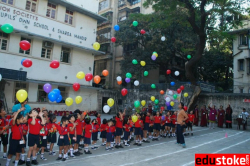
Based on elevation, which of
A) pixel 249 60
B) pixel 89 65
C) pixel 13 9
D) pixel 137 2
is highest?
pixel 137 2

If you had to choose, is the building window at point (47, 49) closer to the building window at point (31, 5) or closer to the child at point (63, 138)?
the building window at point (31, 5)

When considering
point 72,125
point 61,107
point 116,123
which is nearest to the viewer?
point 72,125

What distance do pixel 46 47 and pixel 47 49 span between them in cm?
19

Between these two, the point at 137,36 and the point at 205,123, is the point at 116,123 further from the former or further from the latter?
the point at 137,36

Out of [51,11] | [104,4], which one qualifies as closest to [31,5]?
[51,11]

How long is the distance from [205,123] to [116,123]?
9.20 m

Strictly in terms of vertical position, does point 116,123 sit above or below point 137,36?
below

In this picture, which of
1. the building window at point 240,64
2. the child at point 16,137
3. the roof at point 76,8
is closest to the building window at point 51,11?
the roof at point 76,8

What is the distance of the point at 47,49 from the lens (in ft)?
54.2

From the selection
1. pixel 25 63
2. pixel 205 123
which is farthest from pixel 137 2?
pixel 25 63

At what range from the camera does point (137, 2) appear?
2573 centimetres

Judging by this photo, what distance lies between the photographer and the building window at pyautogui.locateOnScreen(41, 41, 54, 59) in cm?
1623

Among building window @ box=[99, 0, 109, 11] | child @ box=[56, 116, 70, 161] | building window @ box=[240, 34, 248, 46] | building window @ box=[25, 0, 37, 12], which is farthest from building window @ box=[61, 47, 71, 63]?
building window @ box=[240, 34, 248, 46]

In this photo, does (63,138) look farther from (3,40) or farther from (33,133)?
(3,40)
